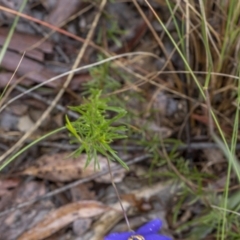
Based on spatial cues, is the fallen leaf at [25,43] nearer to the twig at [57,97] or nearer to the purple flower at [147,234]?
the twig at [57,97]

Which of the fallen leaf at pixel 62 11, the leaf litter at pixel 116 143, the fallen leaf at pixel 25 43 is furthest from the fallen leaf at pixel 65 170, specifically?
the fallen leaf at pixel 62 11

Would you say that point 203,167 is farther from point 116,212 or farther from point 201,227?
point 116,212

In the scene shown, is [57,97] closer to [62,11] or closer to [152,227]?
[62,11]

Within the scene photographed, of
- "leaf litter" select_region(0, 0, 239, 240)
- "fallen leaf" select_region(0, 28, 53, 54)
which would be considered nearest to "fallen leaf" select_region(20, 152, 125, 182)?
"leaf litter" select_region(0, 0, 239, 240)

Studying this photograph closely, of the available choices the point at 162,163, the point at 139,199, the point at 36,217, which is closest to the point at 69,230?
the point at 36,217

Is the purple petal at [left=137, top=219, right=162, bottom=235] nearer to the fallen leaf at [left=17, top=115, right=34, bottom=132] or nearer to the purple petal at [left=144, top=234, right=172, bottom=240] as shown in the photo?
the purple petal at [left=144, top=234, right=172, bottom=240]
